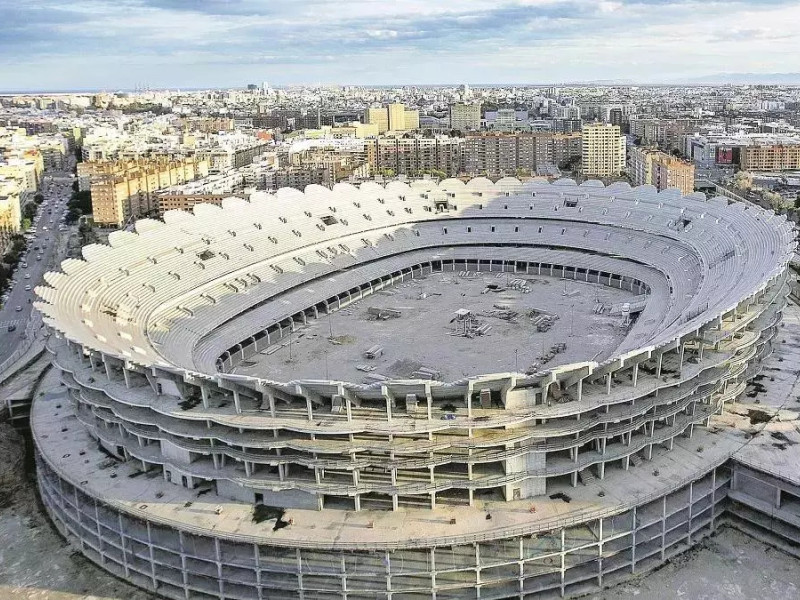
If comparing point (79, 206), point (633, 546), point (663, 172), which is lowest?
point (633, 546)

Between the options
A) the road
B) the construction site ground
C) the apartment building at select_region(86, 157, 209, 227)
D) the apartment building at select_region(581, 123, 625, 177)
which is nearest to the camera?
the construction site ground

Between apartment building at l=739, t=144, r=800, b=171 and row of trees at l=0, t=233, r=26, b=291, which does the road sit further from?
apartment building at l=739, t=144, r=800, b=171

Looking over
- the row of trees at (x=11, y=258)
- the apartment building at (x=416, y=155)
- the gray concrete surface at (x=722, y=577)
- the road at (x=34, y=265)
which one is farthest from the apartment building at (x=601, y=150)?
the gray concrete surface at (x=722, y=577)

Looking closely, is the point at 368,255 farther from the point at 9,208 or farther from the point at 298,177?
the point at 298,177

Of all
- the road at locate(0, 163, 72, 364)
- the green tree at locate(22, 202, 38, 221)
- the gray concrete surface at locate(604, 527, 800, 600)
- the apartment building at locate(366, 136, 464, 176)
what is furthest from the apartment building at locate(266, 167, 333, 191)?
the gray concrete surface at locate(604, 527, 800, 600)

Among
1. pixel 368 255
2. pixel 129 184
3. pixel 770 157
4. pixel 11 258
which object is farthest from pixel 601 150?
pixel 11 258

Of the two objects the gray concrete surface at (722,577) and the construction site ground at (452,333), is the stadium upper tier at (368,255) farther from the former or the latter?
the gray concrete surface at (722,577)
